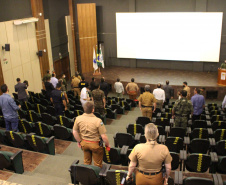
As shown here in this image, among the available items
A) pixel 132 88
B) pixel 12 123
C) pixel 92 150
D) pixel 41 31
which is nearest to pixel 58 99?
pixel 12 123

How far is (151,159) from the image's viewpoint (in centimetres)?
299

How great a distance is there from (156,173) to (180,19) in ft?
37.7

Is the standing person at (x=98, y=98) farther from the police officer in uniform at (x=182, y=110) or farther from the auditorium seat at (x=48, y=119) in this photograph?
the police officer in uniform at (x=182, y=110)

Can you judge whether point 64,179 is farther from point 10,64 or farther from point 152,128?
point 10,64

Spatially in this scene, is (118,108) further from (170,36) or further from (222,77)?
(170,36)

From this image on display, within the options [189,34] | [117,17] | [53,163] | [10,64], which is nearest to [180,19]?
[189,34]

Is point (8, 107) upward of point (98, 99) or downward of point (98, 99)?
upward

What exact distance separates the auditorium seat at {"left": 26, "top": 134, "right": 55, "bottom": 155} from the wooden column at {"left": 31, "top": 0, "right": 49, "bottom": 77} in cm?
788

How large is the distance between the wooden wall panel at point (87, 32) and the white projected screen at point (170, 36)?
1.37 m

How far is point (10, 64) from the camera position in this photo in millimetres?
10641

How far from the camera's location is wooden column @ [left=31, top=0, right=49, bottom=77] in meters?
11.7

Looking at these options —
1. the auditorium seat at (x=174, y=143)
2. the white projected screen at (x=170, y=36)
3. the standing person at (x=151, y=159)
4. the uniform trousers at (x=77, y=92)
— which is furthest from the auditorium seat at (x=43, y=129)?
the white projected screen at (x=170, y=36)

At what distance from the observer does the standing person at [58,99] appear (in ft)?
23.6

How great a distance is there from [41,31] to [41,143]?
855 cm
